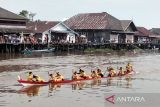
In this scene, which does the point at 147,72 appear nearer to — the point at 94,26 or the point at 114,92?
A: the point at 114,92

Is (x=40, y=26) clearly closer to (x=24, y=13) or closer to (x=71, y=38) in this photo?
(x=71, y=38)

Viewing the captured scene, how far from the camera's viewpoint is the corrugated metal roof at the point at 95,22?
73.0 metres

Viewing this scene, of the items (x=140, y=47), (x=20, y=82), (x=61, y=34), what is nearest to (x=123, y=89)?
(x=20, y=82)

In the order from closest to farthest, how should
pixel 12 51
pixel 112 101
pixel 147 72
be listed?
pixel 112 101 < pixel 147 72 < pixel 12 51

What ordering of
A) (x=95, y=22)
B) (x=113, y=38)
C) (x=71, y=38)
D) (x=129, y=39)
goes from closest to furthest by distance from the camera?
(x=71, y=38) → (x=95, y=22) → (x=113, y=38) → (x=129, y=39)

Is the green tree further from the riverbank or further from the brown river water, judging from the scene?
the brown river water

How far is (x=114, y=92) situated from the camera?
26.9 metres

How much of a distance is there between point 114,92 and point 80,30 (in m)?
48.2

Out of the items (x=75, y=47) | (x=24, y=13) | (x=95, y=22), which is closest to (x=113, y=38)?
(x=95, y=22)

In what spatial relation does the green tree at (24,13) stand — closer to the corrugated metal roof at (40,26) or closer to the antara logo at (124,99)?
the corrugated metal roof at (40,26)

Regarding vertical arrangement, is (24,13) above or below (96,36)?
above

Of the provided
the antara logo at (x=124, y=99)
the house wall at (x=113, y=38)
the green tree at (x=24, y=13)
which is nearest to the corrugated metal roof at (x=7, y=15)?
the house wall at (x=113, y=38)

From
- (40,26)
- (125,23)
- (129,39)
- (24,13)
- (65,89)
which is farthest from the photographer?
(24,13)

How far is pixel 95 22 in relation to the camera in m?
74.1
